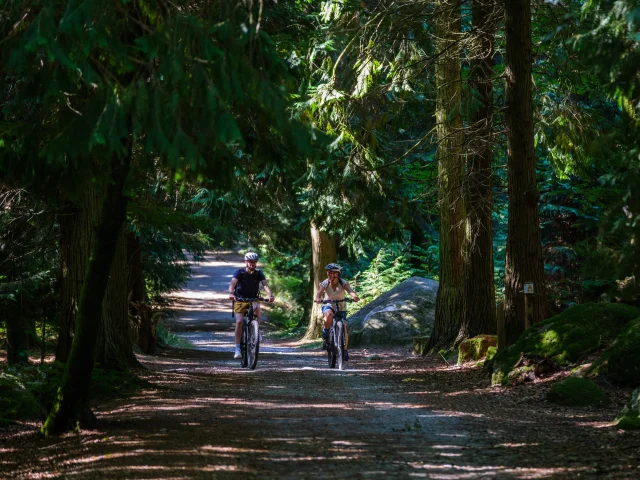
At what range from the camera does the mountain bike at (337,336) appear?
14531 mm

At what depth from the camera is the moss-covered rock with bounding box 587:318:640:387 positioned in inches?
377

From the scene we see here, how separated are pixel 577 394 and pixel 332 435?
334 cm

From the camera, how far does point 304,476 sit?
5.91 m

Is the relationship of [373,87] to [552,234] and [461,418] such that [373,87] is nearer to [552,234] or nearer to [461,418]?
[461,418]

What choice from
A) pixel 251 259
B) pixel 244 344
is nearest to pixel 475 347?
pixel 244 344

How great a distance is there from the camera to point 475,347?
1437 centimetres

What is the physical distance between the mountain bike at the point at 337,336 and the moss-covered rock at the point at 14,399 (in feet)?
21.2

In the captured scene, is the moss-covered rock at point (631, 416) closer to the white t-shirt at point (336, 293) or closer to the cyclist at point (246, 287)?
the white t-shirt at point (336, 293)

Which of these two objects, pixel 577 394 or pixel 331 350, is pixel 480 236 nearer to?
pixel 331 350

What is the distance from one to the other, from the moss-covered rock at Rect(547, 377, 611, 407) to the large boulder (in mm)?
10717

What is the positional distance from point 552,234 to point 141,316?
11.1 meters

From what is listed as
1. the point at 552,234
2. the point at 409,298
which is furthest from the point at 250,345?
the point at 552,234

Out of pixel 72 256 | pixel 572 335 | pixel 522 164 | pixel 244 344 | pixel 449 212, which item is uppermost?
pixel 522 164

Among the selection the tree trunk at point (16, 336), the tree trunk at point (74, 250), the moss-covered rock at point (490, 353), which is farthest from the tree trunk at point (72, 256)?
the moss-covered rock at point (490, 353)
